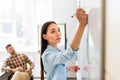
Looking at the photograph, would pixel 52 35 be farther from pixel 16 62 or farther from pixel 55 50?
pixel 16 62

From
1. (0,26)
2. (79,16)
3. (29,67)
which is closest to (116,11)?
(79,16)

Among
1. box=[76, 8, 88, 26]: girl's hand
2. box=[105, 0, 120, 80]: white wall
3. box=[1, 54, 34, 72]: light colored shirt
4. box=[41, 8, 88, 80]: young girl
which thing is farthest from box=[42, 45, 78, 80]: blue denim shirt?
box=[1, 54, 34, 72]: light colored shirt

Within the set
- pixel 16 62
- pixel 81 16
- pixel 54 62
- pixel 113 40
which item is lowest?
pixel 16 62

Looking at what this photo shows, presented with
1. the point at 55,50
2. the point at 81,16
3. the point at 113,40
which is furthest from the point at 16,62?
the point at 113,40

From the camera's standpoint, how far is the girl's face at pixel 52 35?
1.45 meters

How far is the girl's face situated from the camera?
145cm

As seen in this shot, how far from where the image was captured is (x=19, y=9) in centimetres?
529

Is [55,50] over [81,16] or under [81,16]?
under

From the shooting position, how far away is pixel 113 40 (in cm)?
80

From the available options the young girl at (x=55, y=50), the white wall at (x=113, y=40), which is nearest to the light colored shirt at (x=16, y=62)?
the young girl at (x=55, y=50)

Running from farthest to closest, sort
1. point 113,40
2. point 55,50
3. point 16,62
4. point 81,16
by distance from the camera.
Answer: point 16,62, point 55,50, point 81,16, point 113,40

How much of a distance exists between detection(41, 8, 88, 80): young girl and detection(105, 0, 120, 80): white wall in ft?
1.28

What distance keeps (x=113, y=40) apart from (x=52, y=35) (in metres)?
0.71

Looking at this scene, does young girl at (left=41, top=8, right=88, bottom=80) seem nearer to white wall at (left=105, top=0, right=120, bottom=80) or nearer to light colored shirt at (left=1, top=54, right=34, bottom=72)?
white wall at (left=105, top=0, right=120, bottom=80)
